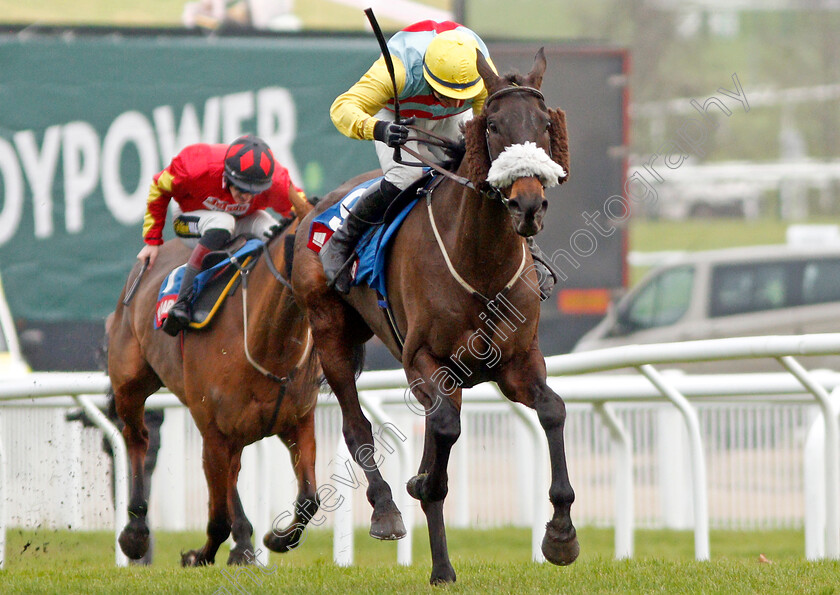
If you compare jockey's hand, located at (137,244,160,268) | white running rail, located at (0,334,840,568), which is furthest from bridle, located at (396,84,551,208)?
jockey's hand, located at (137,244,160,268)

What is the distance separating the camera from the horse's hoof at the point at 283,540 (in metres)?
6.29

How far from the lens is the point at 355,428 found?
18.4 ft

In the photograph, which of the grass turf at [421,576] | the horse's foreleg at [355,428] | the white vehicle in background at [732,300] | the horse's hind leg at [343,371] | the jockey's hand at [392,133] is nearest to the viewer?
the grass turf at [421,576]

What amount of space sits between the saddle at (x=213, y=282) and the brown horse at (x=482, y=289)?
1526 mm

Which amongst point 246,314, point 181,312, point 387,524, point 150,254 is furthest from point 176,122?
point 387,524

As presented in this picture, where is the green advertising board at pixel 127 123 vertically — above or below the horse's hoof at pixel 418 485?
above

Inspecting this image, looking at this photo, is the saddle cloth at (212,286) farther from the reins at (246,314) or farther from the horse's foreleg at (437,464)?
the horse's foreleg at (437,464)

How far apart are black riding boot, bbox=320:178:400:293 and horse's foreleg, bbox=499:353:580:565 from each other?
3.19ft

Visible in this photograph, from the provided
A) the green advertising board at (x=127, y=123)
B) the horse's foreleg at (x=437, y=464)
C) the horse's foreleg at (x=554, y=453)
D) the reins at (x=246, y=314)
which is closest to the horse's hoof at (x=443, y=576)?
the horse's foreleg at (x=437, y=464)

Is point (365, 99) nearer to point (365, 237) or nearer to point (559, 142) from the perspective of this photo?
point (365, 237)

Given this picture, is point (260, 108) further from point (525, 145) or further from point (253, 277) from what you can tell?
point (525, 145)

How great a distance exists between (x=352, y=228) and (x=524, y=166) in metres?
1.42

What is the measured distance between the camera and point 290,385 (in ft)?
20.5

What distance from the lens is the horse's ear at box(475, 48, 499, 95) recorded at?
4520 millimetres
